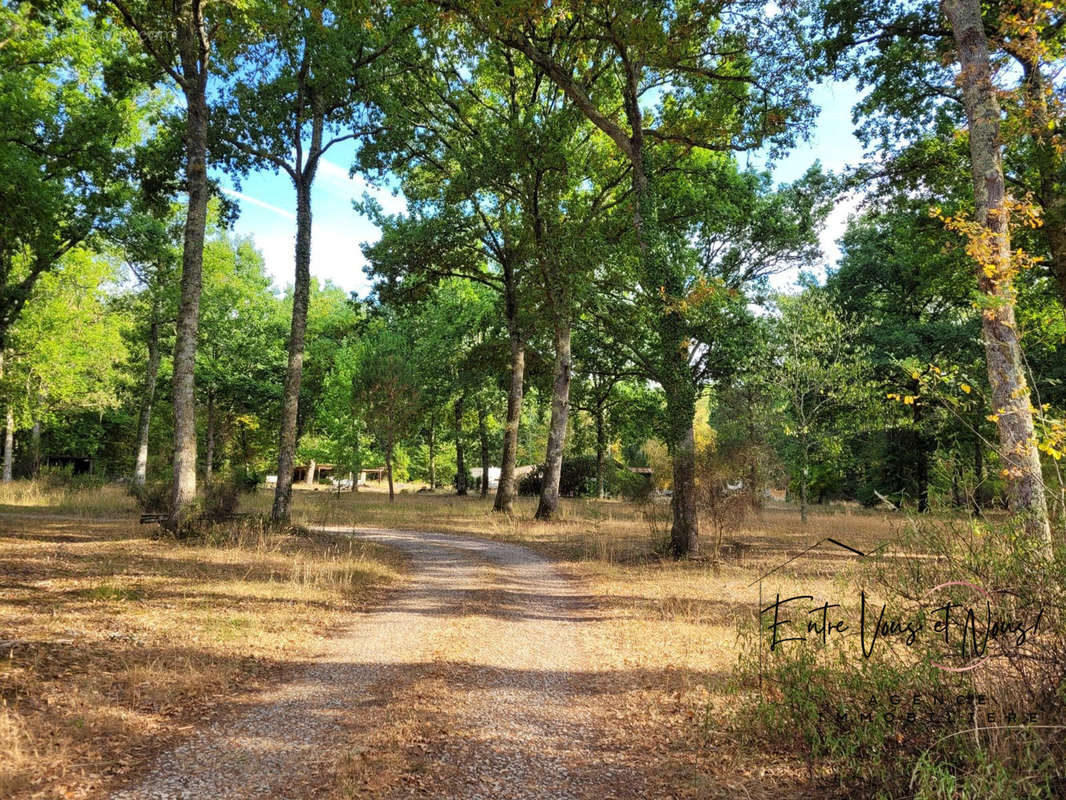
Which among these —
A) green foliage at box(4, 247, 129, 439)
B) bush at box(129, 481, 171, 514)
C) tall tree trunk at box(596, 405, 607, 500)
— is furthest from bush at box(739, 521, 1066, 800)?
green foliage at box(4, 247, 129, 439)

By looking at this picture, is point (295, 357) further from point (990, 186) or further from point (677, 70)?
point (990, 186)

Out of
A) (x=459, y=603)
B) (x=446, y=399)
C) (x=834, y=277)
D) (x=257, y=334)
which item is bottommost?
(x=459, y=603)

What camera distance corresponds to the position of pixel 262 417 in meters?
40.9

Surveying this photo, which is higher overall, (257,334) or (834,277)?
(834,277)

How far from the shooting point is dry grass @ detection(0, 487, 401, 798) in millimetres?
3938

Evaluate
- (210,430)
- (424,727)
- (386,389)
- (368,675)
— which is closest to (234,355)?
(210,430)

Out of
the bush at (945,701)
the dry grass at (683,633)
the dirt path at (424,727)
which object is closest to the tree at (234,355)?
the dry grass at (683,633)

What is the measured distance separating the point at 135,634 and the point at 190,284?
8751 millimetres

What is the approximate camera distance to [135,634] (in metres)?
6.23

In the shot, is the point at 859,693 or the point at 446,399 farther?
the point at 446,399

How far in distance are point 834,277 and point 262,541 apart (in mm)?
32922

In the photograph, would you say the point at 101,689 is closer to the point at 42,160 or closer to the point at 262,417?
the point at 42,160

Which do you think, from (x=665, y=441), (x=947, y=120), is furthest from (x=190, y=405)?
(x=947, y=120)

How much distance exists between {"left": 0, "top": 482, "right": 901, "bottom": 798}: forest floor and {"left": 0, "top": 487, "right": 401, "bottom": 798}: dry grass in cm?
3
